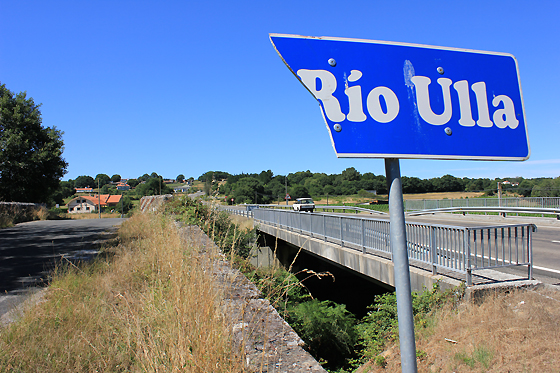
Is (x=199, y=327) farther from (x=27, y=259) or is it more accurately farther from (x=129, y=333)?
(x=27, y=259)

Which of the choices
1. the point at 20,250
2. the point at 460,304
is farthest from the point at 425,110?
the point at 20,250

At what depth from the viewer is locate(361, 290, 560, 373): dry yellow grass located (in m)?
3.83

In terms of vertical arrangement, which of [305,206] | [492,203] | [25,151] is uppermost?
[25,151]

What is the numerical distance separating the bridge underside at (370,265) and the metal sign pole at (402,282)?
2.05 metres

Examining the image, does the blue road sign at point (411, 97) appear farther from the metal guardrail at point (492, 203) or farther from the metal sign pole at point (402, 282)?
the metal guardrail at point (492, 203)

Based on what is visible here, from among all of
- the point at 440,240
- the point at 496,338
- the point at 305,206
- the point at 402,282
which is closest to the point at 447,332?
A: the point at 496,338

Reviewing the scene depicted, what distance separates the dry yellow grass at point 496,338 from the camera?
383cm

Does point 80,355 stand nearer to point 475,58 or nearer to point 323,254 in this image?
point 475,58

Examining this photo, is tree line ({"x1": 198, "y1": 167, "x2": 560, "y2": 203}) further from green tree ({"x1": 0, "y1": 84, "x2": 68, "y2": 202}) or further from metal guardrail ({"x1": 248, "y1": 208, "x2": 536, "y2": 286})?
green tree ({"x1": 0, "y1": 84, "x2": 68, "y2": 202})

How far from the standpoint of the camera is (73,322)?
349 centimetres

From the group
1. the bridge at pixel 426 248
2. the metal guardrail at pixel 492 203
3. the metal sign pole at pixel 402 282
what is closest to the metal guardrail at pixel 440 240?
the bridge at pixel 426 248

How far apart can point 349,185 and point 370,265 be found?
72.7m

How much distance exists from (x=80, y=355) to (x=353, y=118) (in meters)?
3.02

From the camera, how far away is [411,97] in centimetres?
141
